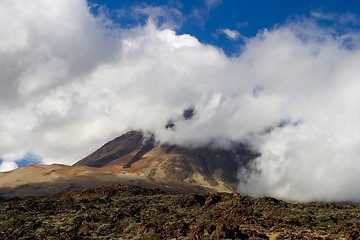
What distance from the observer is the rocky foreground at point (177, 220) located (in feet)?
130

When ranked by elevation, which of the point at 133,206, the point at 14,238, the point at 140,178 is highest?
the point at 140,178

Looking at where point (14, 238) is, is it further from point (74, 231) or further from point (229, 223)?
point (229, 223)

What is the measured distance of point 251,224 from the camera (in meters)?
44.1

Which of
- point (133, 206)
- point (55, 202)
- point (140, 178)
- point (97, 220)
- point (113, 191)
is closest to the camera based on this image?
point (97, 220)

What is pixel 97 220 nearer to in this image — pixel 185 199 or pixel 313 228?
pixel 185 199

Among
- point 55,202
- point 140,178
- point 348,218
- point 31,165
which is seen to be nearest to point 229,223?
point 348,218

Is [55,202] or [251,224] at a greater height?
[55,202]

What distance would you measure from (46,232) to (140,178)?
139652 mm

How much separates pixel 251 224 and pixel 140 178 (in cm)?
14270

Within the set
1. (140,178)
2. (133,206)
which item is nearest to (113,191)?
(133,206)

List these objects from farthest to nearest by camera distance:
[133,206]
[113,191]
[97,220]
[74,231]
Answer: [113,191], [133,206], [97,220], [74,231]

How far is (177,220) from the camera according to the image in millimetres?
46188

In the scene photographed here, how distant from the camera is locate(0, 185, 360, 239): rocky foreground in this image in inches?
1564

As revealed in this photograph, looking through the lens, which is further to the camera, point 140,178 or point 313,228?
point 140,178
